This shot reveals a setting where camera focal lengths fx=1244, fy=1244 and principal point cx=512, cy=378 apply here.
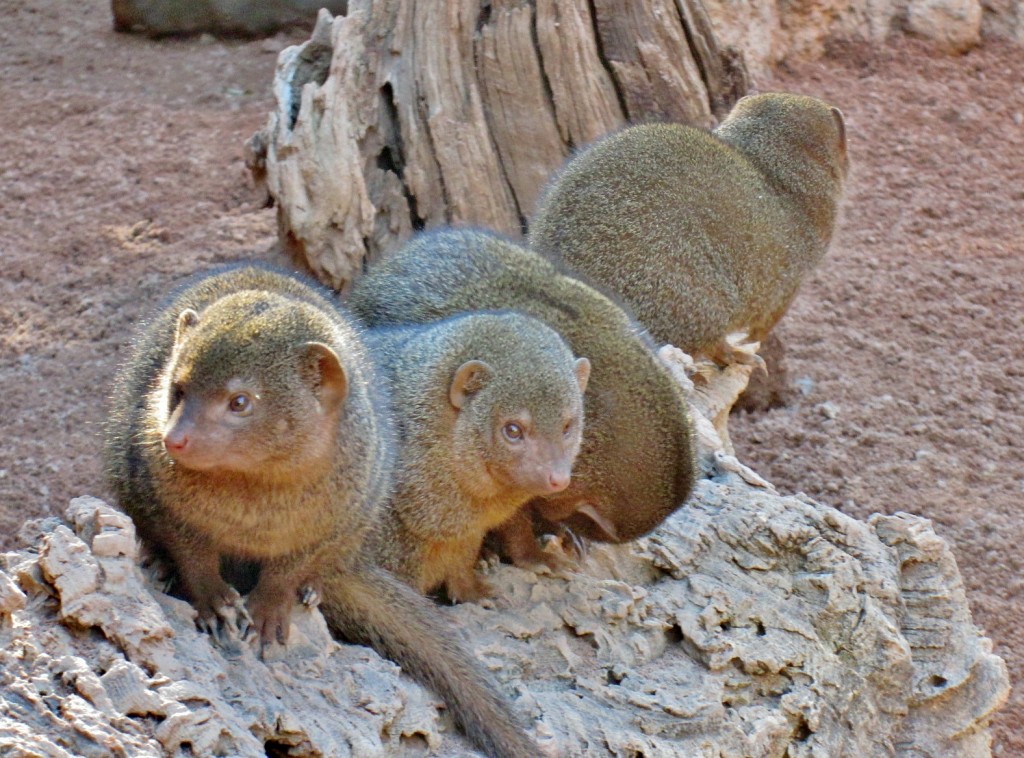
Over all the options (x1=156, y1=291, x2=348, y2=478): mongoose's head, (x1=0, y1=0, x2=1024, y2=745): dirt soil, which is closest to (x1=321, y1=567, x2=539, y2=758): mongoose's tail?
(x1=156, y1=291, x2=348, y2=478): mongoose's head

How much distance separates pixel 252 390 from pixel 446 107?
2.82 metres

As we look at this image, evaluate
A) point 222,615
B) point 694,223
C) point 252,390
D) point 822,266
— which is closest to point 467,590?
point 222,615

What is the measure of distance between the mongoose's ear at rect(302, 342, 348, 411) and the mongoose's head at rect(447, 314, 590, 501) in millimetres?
501

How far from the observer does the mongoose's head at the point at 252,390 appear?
8.16 feet

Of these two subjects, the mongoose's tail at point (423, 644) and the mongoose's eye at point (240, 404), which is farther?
the mongoose's tail at point (423, 644)

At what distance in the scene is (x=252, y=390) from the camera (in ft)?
8.36

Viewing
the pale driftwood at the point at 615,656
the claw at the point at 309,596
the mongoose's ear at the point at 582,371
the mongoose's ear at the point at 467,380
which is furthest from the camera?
the mongoose's ear at the point at 582,371

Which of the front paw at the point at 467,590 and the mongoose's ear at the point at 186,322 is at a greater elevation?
the mongoose's ear at the point at 186,322

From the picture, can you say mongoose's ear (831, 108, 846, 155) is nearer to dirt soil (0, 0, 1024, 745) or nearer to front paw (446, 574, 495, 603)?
dirt soil (0, 0, 1024, 745)

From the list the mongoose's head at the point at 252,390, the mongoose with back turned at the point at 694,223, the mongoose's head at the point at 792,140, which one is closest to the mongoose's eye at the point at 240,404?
the mongoose's head at the point at 252,390

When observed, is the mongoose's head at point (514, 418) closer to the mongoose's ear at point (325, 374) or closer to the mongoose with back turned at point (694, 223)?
the mongoose's ear at point (325, 374)

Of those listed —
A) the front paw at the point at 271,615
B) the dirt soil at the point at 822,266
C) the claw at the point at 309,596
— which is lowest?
the dirt soil at the point at 822,266

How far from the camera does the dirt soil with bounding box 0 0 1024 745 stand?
490cm

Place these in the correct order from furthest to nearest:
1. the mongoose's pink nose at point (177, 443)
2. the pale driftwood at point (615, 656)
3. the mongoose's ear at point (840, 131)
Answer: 1. the mongoose's ear at point (840, 131)
2. the mongoose's pink nose at point (177, 443)
3. the pale driftwood at point (615, 656)
